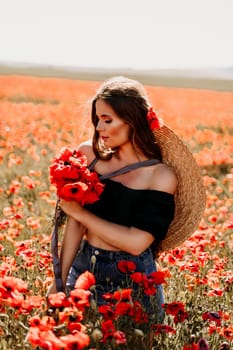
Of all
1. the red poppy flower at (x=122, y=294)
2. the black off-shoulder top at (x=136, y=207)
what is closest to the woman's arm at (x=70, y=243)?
the black off-shoulder top at (x=136, y=207)

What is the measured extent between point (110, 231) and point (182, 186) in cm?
63

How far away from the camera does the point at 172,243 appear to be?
369cm

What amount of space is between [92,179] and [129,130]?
41cm

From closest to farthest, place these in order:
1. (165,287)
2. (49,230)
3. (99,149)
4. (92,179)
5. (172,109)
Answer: (92,179) < (99,149) < (165,287) < (49,230) < (172,109)

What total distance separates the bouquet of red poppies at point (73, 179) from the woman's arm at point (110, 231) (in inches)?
3.2

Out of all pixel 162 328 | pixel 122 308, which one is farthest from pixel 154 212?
pixel 122 308

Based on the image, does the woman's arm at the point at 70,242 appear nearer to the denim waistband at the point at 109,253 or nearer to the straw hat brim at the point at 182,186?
the denim waistband at the point at 109,253

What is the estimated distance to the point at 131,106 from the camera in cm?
324

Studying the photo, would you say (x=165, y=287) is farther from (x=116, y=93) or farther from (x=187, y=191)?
(x=116, y=93)

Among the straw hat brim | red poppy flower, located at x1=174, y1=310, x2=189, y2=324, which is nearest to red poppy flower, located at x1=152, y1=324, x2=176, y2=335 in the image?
red poppy flower, located at x1=174, y1=310, x2=189, y2=324

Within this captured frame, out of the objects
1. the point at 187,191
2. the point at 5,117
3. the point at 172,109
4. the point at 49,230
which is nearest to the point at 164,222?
the point at 187,191

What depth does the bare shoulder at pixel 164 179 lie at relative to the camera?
328 centimetres

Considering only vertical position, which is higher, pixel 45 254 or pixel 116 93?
pixel 116 93

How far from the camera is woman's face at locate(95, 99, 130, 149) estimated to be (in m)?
3.22
